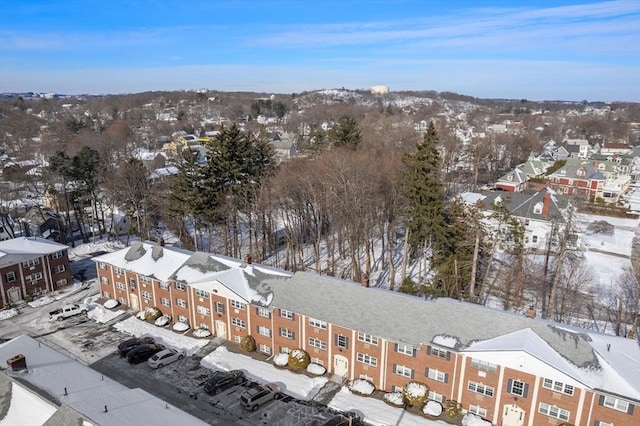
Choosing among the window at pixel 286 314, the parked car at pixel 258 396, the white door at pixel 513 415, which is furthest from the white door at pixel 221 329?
the white door at pixel 513 415

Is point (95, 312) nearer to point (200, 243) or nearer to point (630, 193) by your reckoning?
point (200, 243)

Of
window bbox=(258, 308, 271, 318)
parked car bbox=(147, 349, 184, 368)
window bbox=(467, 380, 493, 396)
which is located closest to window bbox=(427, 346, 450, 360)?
window bbox=(467, 380, 493, 396)

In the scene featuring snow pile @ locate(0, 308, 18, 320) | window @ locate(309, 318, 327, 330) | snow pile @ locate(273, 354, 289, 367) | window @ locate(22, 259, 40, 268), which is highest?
window @ locate(309, 318, 327, 330)

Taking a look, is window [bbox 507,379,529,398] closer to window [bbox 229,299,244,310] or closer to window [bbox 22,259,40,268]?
window [bbox 229,299,244,310]

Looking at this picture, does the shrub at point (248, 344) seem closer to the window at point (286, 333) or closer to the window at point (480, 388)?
the window at point (286, 333)

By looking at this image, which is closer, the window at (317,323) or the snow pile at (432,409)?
the snow pile at (432,409)

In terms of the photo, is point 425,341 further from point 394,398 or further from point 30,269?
point 30,269
